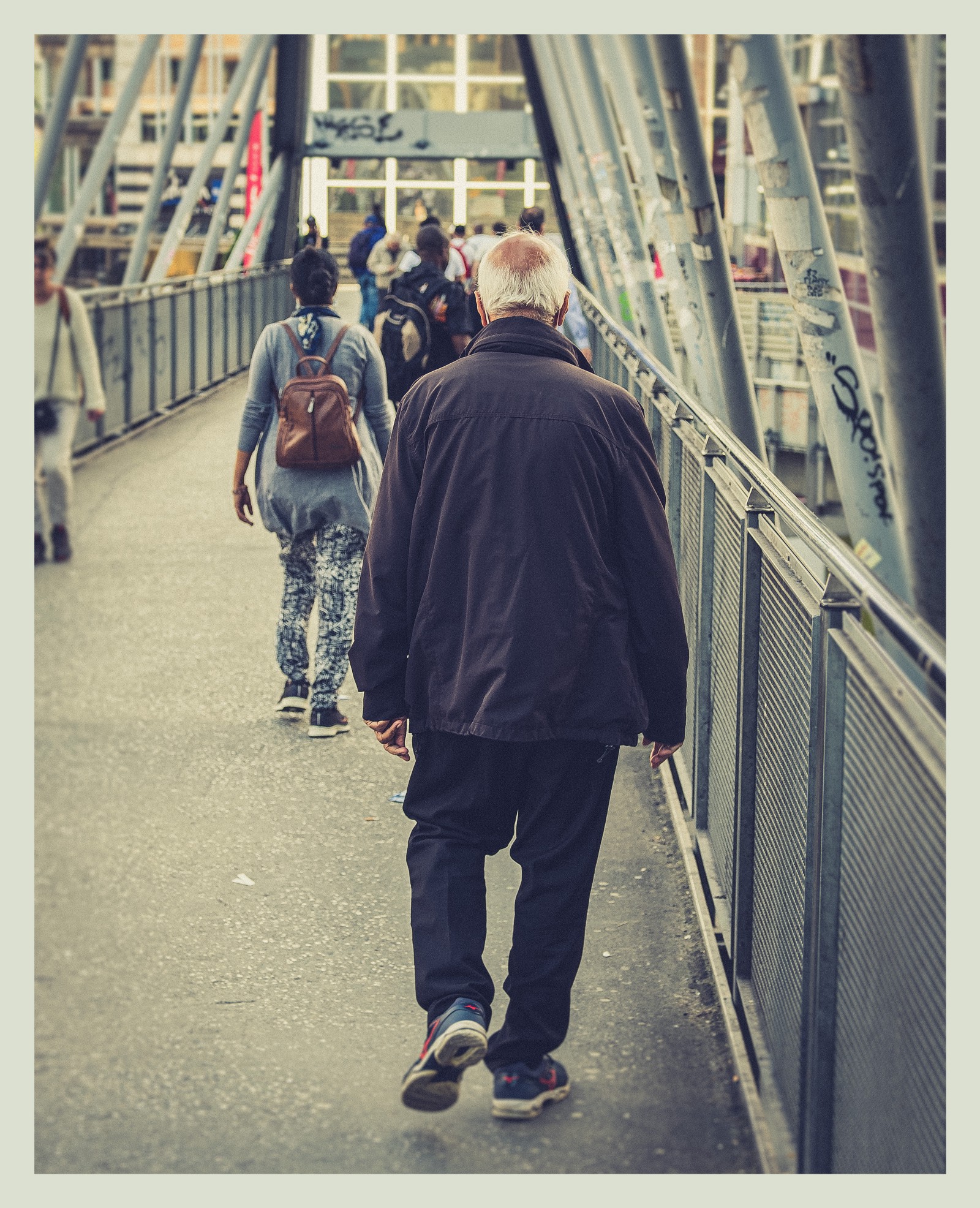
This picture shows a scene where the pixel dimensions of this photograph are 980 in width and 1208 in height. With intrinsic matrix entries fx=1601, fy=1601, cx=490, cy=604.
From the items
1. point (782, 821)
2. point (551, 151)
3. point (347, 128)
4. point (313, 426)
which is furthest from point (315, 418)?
point (347, 128)

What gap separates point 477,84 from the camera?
38.2 m

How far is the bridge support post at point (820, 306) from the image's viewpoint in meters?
4.30

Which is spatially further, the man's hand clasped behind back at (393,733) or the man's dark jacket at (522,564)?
the man's hand clasped behind back at (393,733)

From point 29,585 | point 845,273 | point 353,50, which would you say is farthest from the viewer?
point 353,50

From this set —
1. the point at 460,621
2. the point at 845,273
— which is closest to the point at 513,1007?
the point at 460,621

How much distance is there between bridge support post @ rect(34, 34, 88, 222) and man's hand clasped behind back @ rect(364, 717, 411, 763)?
27.8 feet

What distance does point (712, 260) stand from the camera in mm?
6645

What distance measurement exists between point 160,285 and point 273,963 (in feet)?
36.3

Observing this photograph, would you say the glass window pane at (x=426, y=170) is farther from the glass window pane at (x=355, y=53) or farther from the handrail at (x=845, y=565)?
the handrail at (x=845, y=565)

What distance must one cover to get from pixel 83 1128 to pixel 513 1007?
0.80m

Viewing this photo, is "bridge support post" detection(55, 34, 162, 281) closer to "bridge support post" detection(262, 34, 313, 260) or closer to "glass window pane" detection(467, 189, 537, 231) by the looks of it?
"bridge support post" detection(262, 34, 313, 260)

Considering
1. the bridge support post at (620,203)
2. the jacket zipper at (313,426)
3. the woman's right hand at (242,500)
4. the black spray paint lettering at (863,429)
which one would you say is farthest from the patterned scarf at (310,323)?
the bridge support post at (620,203)

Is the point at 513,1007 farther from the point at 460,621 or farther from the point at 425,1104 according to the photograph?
the point at 460,621

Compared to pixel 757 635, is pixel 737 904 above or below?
below
